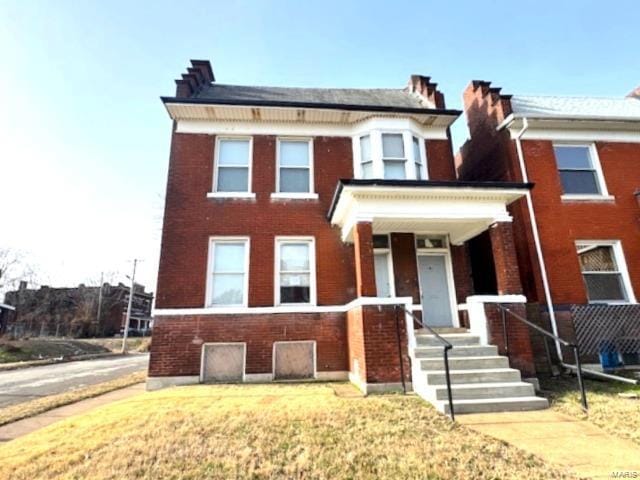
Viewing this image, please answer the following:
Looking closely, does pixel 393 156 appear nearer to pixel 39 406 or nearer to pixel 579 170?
pixel 579 170

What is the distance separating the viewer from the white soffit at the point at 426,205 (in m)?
7.26

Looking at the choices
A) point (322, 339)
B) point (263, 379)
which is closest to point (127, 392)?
point (263, 379)

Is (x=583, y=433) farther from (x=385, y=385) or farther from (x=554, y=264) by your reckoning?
(x=554, y=264)

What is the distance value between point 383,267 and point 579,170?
22.9ft

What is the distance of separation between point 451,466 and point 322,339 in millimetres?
5197

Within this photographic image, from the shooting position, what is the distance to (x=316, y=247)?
9.05 meters

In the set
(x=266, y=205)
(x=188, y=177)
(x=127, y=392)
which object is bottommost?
(x=127, y=392)

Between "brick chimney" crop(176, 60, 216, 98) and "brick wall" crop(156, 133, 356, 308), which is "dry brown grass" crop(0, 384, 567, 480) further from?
"brick chimney" crop(176, 60, 216, 98)

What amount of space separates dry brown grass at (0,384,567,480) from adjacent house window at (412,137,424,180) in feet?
20.0

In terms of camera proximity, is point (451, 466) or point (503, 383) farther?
point (503, 383)

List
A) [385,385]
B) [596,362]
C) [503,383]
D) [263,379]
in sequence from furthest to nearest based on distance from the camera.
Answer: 1. [596,362]
2. [263,379]
3. [385,385]
4. [503,383]

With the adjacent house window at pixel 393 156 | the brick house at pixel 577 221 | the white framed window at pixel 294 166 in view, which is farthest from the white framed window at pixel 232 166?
the brick house at pixel 577 221

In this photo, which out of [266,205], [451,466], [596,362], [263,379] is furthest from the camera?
[266,205]

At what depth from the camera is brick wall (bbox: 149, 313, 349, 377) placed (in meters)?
8.05
